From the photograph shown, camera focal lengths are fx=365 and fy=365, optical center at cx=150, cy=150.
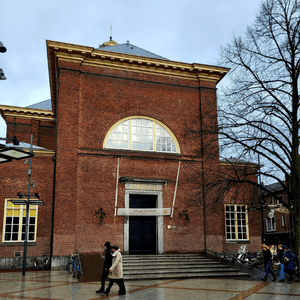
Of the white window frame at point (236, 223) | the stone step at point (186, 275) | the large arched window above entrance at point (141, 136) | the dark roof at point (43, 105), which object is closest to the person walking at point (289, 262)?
the stone step at point (186, 275)

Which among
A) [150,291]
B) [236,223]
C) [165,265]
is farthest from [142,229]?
[150,291]

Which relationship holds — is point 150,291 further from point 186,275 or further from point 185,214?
point 185,214

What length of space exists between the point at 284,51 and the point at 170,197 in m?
10.5

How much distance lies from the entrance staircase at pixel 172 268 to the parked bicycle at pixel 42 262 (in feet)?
14.4

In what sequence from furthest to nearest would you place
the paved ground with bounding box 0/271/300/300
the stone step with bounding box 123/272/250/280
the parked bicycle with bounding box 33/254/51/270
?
the parked bicycle with bounding box 33/254/51/270
the stone step with bounding box 123/272/250/280
the paved ground with bounding box 0/271/300/300

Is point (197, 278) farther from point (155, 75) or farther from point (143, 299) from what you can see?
point (155, 75)

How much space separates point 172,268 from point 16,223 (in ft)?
30.5

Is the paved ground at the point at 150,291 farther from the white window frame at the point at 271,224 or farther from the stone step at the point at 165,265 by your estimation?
the white window frame at the point at 271,224

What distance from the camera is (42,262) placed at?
66.2 feet

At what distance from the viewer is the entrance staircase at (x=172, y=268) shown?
658 inches

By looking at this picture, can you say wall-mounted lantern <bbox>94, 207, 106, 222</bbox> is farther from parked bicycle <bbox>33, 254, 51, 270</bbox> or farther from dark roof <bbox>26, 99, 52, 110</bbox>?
dark roof <bbox>26, 99, 52, 110</bbox>

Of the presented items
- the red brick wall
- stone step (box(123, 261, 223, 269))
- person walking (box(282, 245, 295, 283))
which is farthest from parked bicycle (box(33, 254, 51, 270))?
person walking (box(282, 245, 295, 283))

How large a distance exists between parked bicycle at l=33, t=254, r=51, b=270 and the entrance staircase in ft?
14.4

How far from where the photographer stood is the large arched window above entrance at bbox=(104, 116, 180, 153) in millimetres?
22516
